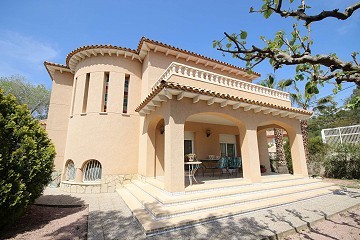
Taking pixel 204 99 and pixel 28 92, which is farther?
pixel 28 92

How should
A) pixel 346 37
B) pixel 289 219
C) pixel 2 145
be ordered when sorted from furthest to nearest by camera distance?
1. pixel 289 219
2. pixel 2 145
3. pixel 346 37

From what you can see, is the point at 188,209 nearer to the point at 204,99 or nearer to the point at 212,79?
the point at 204,99

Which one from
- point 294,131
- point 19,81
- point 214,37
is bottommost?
point 294,131

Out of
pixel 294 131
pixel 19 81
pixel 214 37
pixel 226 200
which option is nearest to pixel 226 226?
pixel 226 200

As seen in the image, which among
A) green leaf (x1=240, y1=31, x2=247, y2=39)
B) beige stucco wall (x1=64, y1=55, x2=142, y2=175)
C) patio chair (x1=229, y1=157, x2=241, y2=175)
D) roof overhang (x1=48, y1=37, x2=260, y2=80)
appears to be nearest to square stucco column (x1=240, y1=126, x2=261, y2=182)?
patio chair (x1=229, y1=157, x2=241, y2=175)

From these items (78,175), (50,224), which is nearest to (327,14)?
(50,224)

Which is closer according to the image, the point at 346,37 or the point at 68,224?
the point at 346,37

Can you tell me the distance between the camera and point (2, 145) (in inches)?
228

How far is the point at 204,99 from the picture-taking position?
8453 millimetres

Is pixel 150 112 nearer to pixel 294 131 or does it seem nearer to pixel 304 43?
pixel 304 43

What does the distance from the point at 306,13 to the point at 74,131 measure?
13781 mm

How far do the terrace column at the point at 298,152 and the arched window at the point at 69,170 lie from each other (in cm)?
1503

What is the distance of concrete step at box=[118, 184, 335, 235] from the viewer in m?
5.73

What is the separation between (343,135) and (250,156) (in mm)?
20072
